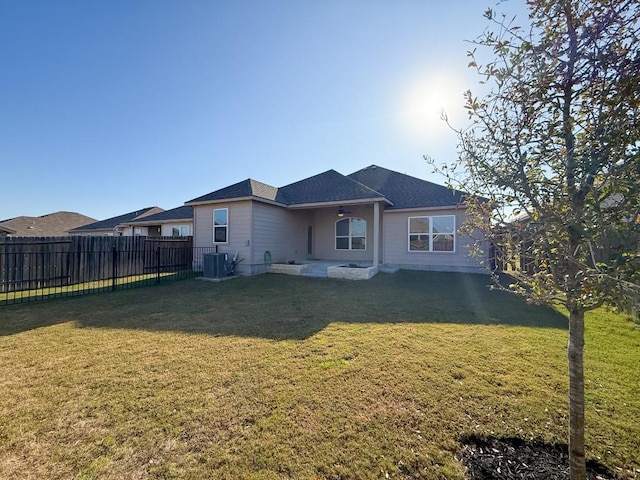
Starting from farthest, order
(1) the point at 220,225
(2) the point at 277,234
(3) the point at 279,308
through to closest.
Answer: (2) the point at 277,234, (1) the point at 220,225, (3) the point at 279,308

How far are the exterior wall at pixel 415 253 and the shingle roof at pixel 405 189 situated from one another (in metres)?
0.41

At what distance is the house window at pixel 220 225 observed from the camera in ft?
38.7

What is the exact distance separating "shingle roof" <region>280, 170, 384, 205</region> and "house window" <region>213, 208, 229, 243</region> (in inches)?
118

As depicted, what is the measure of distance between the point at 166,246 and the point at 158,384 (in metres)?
10.4

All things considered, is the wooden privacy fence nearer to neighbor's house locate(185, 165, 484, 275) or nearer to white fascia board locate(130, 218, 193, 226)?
neighbor's house locate(185, 165, 484, 275)

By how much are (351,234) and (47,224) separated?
32092 mm

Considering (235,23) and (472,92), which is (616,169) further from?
(235,23)

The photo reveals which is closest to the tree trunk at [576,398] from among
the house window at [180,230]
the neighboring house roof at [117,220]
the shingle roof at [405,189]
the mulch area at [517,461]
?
the mulch area at [517,461]

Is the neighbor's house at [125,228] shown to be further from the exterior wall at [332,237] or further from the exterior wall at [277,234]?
the exterior wall at [332,237]

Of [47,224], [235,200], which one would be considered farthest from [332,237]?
[47,224]

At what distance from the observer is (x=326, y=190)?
511 inches

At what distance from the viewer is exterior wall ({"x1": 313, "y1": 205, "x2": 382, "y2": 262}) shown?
13.9m

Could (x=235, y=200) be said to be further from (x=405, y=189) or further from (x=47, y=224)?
(x=47, y=224)

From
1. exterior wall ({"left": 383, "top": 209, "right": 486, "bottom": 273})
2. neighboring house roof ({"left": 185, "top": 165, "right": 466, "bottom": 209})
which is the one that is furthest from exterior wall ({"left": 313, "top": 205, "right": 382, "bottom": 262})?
neighboring house roof ({"left": 185, "top": 165, "right": 466, "bottom": 209})
